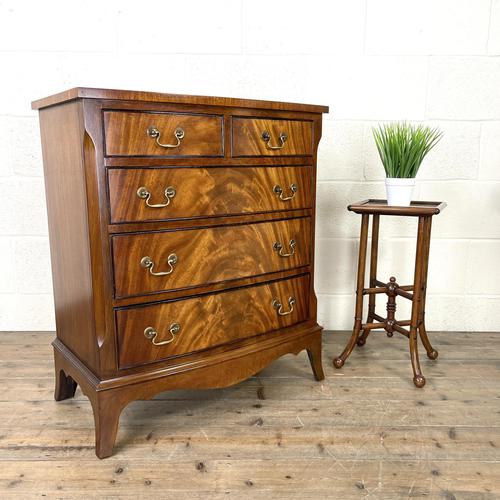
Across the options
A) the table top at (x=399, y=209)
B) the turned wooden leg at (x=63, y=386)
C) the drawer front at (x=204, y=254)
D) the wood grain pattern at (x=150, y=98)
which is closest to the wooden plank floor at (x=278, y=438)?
the turned wooden leg at (x=63, y=386)

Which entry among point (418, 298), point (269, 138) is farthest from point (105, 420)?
point (418, 298)

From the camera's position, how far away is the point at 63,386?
6.74 ft

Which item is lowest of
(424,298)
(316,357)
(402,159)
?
(316,357)

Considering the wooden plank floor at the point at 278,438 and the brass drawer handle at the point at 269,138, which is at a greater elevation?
the brass drawer handle at the point at 269,138

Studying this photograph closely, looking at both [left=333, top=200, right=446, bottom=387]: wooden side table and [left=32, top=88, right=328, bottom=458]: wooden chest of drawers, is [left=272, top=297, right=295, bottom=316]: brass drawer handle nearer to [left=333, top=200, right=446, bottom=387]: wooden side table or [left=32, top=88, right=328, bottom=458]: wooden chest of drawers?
[left=32, top=88, right=328, bottom=458]: wooden chest of drawers

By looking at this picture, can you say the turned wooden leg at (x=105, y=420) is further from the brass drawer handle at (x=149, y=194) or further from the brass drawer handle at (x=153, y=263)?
the brass drawer handle at (x=149, y=194)

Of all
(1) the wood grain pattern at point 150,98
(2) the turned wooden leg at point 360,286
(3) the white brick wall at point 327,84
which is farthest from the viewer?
(3) the white brick wall at point 327,84

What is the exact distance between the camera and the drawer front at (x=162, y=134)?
1.53 m

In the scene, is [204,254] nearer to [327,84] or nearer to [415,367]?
[415,367]

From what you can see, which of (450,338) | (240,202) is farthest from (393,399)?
(240,202)

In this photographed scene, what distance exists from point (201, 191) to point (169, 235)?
191mm

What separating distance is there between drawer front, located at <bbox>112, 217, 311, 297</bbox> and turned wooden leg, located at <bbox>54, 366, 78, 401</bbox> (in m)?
0.65

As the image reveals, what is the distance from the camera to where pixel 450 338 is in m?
2.80

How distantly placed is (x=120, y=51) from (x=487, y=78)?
1.95 metres
